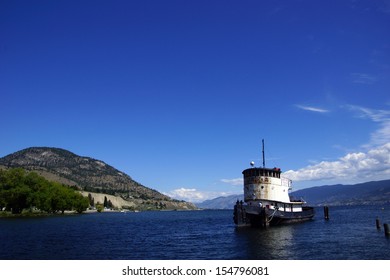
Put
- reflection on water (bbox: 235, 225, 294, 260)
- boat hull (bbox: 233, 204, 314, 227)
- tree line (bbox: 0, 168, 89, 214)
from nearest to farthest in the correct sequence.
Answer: reflection on water (bbox: 235, 225, 294, 260), boat hull (bbox: 233, 204, 314, 227), tree line (bbox: 0, 168, 89, 214)

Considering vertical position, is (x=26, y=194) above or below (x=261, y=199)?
above

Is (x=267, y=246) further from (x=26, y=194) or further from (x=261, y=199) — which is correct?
(x=26, y=194)

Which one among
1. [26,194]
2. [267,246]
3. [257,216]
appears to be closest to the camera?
[267,246]

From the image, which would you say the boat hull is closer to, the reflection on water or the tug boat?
the tug boat

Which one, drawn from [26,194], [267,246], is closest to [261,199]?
[267,246]

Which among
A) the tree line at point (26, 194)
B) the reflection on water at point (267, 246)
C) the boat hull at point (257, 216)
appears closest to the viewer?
the reflection on water at point (267, 246)

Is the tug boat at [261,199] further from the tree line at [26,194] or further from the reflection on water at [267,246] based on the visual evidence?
the tree line at [26,194]

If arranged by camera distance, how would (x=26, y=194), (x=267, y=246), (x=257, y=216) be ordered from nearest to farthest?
(x=267, y=246), (x=257, y=216), (x=26, y=194)

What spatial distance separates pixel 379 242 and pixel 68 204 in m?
151

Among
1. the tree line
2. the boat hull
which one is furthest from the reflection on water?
the tree line

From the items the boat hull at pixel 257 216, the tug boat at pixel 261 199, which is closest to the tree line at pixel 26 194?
the boat hull at pixel 257 216
